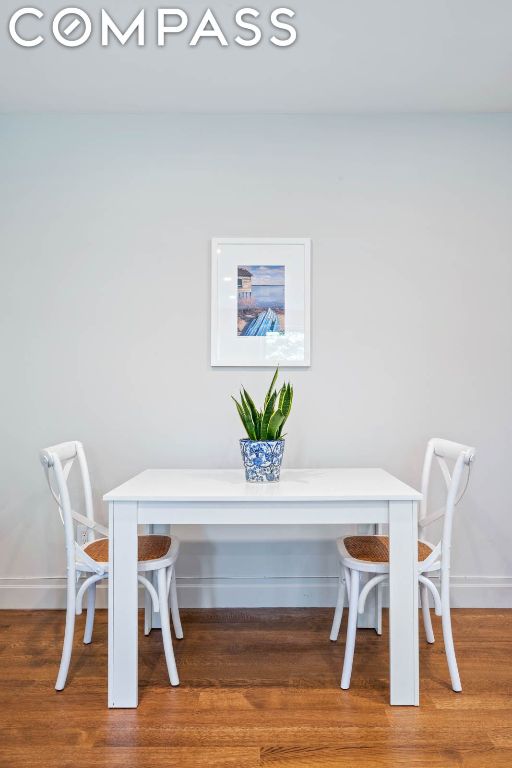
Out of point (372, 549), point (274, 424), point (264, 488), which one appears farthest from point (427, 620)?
point (274, 424)

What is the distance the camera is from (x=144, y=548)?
2240mm

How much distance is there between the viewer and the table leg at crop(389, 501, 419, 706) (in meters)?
1.93

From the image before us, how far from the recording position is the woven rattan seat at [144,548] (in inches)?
84.4

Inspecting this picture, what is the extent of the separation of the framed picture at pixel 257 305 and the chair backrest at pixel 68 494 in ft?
2.83

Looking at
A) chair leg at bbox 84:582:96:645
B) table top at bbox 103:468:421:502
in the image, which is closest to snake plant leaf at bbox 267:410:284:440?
table top at bbox 103:468:421:502

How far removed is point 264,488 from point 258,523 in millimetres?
182

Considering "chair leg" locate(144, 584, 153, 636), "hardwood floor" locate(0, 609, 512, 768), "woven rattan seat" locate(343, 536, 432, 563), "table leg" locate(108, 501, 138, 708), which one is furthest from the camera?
"chair leg" locate(144, 584, 153, 636)

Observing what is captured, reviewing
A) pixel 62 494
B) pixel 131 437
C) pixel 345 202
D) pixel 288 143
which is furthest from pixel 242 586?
pixel 288 143

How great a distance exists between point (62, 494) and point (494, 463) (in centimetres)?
215

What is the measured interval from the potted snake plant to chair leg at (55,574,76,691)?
80cm

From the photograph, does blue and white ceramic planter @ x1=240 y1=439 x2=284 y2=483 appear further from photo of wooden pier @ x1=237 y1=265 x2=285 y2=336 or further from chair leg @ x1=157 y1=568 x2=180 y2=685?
photo of wooden pier @ x1=237 y1=265 x2=285 y2=336

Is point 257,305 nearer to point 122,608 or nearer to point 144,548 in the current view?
point 144,548

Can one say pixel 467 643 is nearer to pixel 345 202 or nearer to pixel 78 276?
pixel 345 202

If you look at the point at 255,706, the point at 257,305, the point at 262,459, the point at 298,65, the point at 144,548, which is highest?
the point at 298,65
